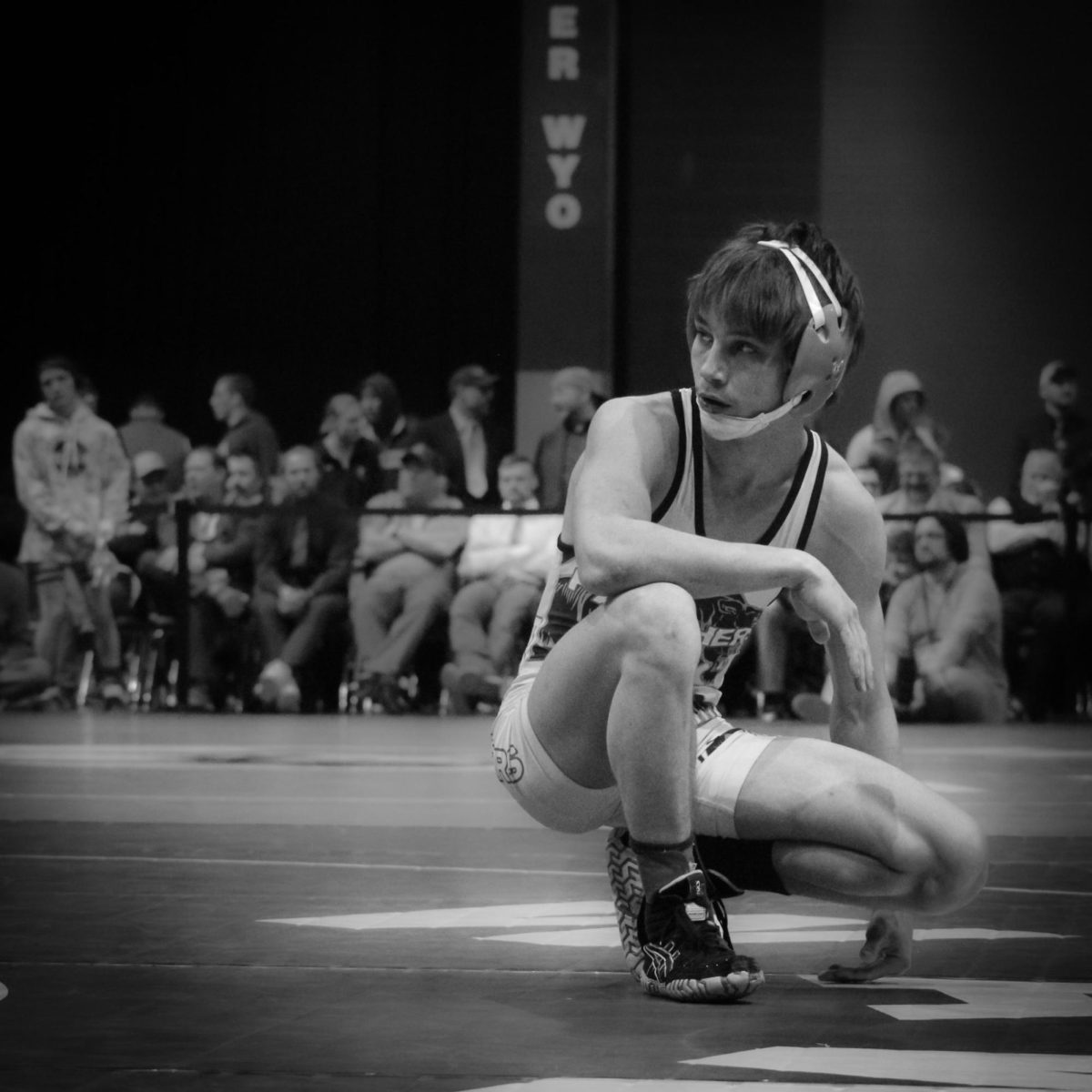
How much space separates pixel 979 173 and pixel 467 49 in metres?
3.00

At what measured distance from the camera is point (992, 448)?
11109mm

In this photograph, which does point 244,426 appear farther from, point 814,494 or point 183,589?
point 814,494

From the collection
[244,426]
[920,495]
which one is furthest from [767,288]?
[244,426]

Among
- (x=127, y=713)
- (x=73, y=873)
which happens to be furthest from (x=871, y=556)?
(x=127, y=713)

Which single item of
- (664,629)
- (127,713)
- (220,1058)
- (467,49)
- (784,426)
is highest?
(467,49)

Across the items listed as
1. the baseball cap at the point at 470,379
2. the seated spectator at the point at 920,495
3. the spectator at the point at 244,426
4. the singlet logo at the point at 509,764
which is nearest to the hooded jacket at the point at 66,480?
the spectator at the point at 244,426

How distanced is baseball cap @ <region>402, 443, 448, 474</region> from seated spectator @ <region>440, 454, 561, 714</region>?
552mm

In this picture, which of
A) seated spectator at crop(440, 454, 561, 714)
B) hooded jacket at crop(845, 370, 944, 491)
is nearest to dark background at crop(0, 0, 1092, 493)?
hooded jacket at crop(845, 370, 944, 491)

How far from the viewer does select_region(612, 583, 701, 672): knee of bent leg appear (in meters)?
2.57

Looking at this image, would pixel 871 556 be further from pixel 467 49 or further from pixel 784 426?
pixel 467 49

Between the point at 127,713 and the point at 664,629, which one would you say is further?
the point at 127,713

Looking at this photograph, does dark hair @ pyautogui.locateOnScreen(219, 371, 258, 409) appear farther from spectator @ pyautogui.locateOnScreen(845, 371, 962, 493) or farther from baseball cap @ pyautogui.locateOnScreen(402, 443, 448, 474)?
spectator @ pyautogui.locateOnScreen(845, 371, 962, 493)

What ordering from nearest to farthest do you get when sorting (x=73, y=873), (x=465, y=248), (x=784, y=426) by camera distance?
(x=784, y=426) → (x=73, y=873) → (x=465, y=248)

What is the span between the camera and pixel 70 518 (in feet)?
29.0
